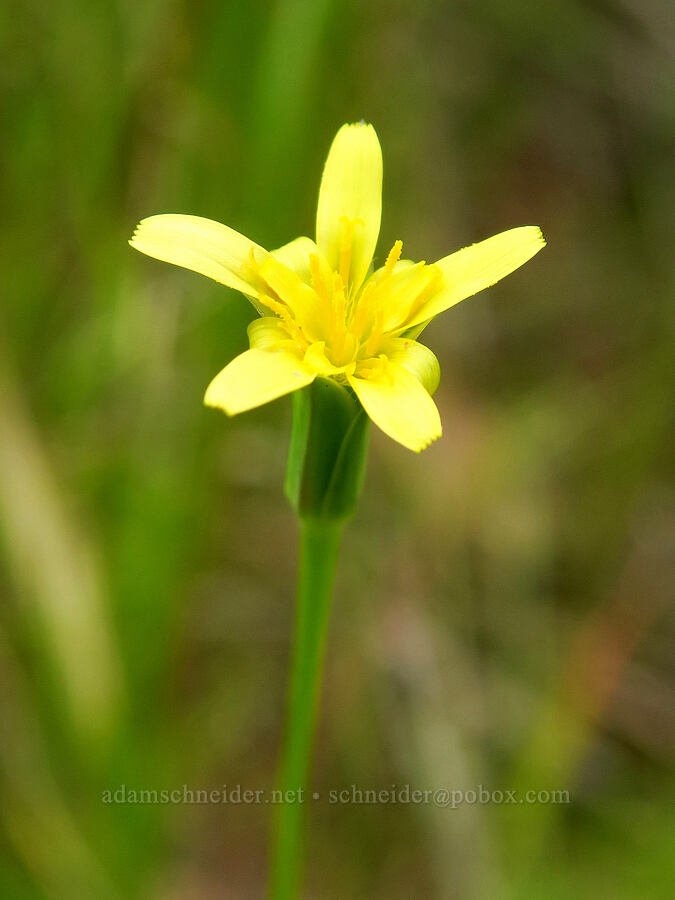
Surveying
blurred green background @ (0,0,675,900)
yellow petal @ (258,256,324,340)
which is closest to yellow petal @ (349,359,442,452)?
yellow petal @ (258,256,324,340)

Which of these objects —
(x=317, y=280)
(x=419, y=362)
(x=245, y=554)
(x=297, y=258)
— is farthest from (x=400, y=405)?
(x=245, y=554)

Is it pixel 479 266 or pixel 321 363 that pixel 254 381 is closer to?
pixel 321 363

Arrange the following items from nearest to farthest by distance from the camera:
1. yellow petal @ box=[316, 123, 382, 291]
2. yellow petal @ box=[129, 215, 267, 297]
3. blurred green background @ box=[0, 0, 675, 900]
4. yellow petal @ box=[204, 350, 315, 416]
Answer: yellow petal @ box=[204, 350, 315, 416], yellow petal @ box=[129, 215, 267, 297], yellow petal @ box=[316, 123, 382, 291], blurred green background @ box=[0, 0, 675, 900]

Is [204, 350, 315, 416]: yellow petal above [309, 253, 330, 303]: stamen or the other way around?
the other way around

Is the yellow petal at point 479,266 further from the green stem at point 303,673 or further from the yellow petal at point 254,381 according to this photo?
the green stem at point 303,673

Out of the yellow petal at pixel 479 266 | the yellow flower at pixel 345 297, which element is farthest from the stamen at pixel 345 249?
the yellow petal at pixel 479 266

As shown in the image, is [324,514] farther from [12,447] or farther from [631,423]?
[631,423]

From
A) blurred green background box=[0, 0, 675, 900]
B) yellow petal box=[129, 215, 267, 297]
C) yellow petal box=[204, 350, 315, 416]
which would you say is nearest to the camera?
yellow petal box=[204, 350, 315, 416]

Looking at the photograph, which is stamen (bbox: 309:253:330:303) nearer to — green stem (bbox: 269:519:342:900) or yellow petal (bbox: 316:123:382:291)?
yellow petal (bbox: 316:123:382:291)
